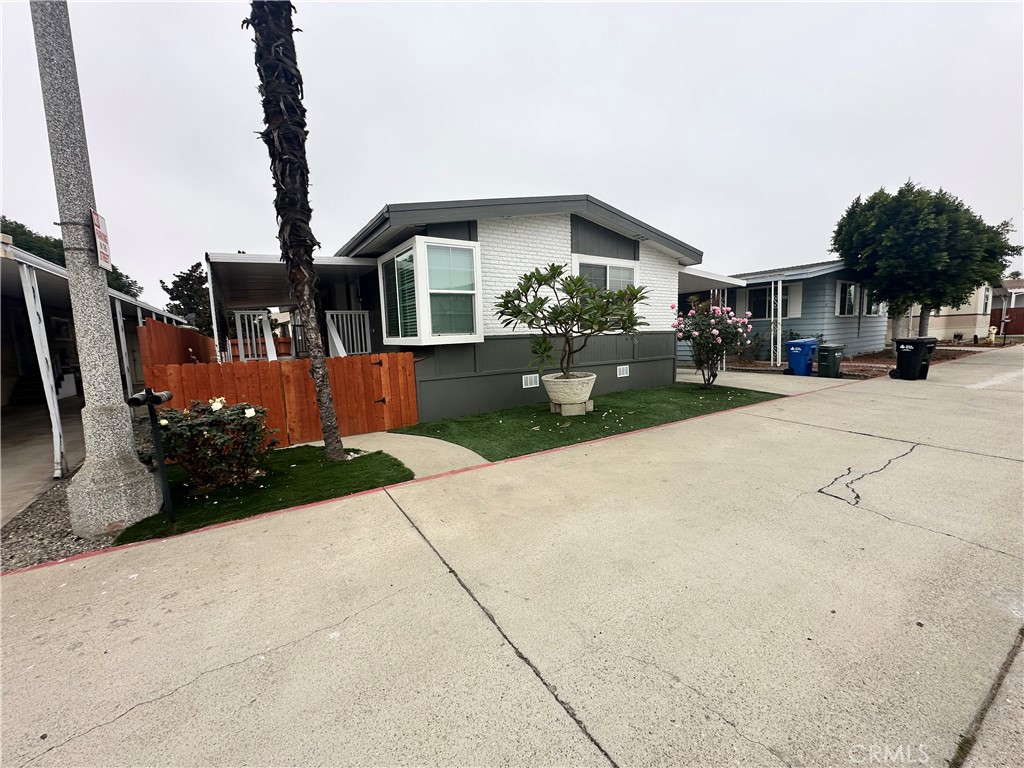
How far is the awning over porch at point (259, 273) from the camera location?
6805 mm

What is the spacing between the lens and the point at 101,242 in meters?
3.22

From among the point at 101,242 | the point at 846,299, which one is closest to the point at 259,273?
the point at 101,242

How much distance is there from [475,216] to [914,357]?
1105cm

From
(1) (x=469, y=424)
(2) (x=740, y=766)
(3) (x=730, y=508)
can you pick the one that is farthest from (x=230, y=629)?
(1) (x=469, y=424)

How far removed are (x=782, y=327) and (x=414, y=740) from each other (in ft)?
55.1

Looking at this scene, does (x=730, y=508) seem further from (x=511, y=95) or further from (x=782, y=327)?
(x=782, y=327)

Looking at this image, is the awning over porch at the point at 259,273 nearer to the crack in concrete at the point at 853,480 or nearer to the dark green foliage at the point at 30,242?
the crack in concrete at the point at 853,480

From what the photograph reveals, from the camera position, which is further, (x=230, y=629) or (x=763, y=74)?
(x=763, y=74)

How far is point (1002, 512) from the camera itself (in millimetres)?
3164

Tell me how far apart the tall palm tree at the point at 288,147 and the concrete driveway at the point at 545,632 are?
220 centimetres

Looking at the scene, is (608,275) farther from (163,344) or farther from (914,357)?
(163,344)

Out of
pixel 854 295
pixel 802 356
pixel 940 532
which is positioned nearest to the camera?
pixel 940 532

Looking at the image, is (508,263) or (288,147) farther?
(508,263)

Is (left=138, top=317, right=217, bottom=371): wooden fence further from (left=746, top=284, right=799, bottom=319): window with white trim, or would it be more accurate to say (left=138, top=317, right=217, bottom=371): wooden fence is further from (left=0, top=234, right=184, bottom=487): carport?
(left=746, top=284, right=799, bottom=319): window with white trim
